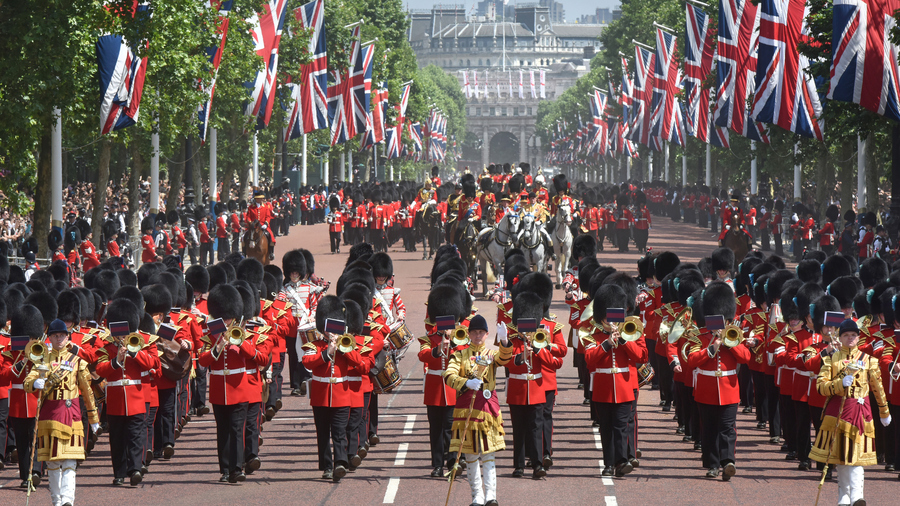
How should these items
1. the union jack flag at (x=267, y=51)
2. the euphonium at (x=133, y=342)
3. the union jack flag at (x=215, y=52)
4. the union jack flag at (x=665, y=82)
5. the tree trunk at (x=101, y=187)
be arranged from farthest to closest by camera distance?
the union jack flag at (x=665, y=82)
the union jack flag at (x=267, y=51)
the union jack flag at (x=215, y=52)
the tree trunk at (x=101, y=187)
the euphonium at (x=133, y=342)

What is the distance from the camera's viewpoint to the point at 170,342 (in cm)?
1067

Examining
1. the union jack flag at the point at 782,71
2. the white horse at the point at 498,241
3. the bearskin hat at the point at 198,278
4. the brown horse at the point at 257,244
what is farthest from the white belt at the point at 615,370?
the brown horse at the point at 257,244

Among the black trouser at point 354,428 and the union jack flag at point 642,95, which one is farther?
the union jack flag at point 642,95

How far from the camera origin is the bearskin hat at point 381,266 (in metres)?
13.4

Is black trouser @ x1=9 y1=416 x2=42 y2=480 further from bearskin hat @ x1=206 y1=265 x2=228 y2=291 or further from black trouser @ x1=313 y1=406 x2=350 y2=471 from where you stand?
bearskin hat @ x1=206 y1=265 x2=228 y2=291

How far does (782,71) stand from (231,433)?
1543 cm

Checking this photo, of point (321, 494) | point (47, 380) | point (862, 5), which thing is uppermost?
point (862, 5)

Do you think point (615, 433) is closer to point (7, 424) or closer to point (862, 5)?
point (7, 424)

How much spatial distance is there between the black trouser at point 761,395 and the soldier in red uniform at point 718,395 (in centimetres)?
200

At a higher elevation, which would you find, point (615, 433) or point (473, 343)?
point (473, 343)

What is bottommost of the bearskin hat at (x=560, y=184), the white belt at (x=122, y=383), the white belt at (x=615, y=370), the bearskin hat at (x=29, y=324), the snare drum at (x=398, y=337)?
the white belt at (x=122, y=383)

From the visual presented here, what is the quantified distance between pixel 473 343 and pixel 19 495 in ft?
12.1

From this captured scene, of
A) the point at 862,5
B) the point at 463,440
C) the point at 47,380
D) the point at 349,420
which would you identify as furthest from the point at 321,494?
the point at 862,5

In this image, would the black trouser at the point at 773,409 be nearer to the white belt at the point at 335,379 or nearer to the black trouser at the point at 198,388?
the white belt at the point at 335,379
